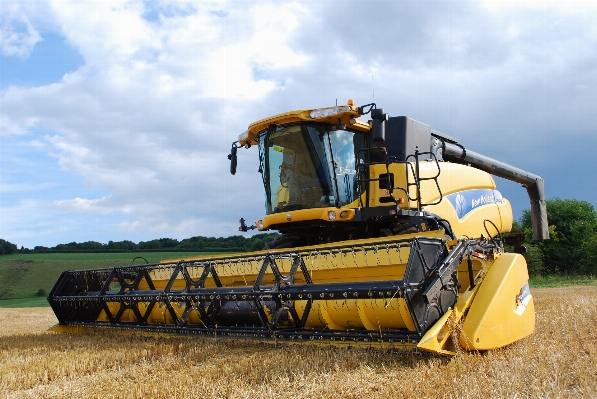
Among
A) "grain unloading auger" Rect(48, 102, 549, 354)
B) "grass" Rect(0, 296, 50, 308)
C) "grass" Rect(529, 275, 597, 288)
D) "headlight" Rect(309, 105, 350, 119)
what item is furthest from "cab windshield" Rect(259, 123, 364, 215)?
"grass" Rect(0, 296, 50, 308)

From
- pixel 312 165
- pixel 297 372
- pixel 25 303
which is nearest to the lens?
pixel 297 372

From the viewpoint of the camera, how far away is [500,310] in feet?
11.9

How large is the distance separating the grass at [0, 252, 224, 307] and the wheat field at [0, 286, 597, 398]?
22.6 metres

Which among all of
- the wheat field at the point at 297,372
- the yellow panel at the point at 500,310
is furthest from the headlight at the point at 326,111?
the wheat field at the point at 297,372

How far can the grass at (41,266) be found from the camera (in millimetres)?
27359

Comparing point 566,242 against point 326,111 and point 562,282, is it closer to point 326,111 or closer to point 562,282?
point 562,282

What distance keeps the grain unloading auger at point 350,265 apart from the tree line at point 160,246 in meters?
16.5

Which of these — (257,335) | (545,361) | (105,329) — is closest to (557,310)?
(545,361)

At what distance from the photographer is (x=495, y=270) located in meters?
3.85

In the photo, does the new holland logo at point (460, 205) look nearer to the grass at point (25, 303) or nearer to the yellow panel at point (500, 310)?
the yellow panel at point (500, 310)

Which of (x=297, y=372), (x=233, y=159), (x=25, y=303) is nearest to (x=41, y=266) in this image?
(x=25, y=303)

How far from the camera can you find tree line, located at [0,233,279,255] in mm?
27502

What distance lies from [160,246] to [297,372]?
30124 millimetres

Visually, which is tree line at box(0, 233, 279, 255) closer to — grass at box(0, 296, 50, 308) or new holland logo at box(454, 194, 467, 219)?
grass at box(0, 296, 50, 308)
